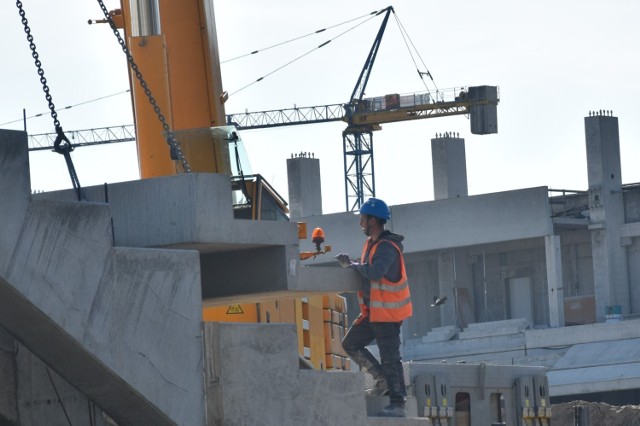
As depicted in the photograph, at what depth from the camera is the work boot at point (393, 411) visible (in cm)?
1320

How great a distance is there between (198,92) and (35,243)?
783cm

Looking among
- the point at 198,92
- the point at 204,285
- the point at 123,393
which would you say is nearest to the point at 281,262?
the point at 204,285

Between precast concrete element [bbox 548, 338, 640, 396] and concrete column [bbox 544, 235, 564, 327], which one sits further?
concrete column [bbox 544, 235, 564, 327]

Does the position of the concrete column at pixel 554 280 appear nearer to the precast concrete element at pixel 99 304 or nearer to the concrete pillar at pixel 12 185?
the precast concrete element at pixel 99 304

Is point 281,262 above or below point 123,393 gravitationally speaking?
above

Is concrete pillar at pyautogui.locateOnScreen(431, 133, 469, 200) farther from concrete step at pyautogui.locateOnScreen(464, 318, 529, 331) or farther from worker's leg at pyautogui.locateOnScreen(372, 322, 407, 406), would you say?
worker's leg at pyautogui.locateOnScreen(372, 322, 407, 406)

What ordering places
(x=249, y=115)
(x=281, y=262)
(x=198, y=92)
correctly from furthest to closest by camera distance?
(x=249, y=115) < (x=198, y=92) < (x=281, y=262)

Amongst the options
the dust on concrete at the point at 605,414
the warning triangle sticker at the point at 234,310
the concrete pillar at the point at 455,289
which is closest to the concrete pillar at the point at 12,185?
the warning triangle sticker at the point at 234,310

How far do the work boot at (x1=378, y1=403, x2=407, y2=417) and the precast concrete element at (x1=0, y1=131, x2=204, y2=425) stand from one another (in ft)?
8.74

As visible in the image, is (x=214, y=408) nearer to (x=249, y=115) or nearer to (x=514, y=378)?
(x=514, y=378)

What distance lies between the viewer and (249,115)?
375 feet

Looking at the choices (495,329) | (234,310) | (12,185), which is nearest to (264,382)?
(12,185)

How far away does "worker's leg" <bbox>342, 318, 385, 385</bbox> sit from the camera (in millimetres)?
13539

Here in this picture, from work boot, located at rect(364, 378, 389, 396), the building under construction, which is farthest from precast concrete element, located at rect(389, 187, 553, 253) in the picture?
work boot, located at rect(364, 378, 389, 396)
